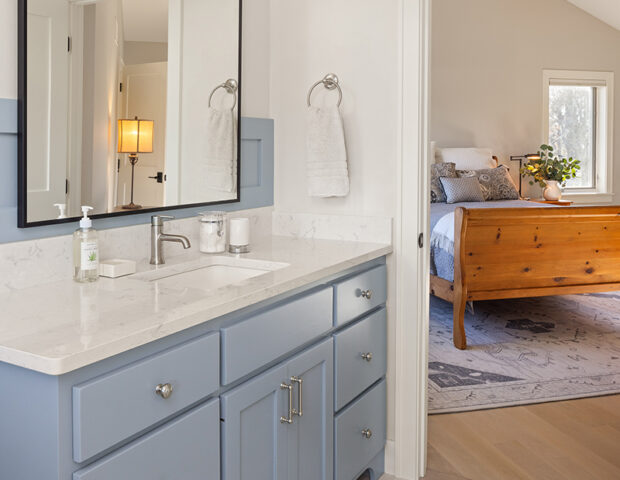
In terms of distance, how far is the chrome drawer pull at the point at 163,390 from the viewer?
120cm

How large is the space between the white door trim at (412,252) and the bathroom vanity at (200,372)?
0.12m

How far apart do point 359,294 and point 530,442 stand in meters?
1.20

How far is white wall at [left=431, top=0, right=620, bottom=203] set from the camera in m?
6.68

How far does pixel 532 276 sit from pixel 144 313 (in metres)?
3.41

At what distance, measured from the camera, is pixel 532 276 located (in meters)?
4.17

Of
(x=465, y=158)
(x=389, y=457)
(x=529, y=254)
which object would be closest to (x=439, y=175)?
(x=465, y=158)

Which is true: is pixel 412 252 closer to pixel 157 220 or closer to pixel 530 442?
pixel 157 220

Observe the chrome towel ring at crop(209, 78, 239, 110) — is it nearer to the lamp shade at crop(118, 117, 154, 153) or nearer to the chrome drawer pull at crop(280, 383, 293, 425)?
the lamp shade at crop(118, 117, 154, 153)

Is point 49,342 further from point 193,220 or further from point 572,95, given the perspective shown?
point 572,95

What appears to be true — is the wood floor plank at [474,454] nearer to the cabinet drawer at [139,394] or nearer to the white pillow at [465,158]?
the cabinet drawer at [139,394]

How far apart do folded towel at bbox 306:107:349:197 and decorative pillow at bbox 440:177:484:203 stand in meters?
3.58

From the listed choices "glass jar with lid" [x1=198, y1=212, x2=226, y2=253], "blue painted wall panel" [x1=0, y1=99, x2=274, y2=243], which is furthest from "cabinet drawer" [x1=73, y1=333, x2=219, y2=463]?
"glass jar with lid" [x1=198, y1=212, x2=226, y2=253]

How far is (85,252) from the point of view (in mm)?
1583

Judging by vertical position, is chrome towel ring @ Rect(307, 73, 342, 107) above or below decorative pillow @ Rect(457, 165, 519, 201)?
above
